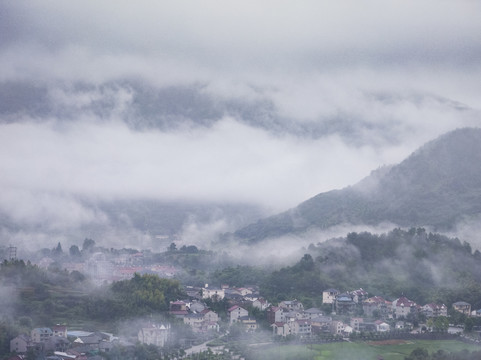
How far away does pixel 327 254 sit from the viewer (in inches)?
1916

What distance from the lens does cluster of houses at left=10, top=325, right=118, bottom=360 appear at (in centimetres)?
2753

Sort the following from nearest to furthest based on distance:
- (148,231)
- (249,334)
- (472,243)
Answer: (249,334) → (472,243) → (148,231)

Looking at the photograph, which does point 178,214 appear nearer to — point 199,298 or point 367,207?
point 367,207

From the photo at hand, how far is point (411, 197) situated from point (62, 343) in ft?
130

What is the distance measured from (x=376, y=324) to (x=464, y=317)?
417 cm

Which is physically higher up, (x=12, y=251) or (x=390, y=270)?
(x=12, y=251)

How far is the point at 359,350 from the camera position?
31203 millimetres

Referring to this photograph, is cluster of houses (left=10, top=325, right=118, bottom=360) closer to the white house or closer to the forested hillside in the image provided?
the white house

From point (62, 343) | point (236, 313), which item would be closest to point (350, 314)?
point (236, 313)

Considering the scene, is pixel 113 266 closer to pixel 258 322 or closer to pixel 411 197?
pixel 258 322

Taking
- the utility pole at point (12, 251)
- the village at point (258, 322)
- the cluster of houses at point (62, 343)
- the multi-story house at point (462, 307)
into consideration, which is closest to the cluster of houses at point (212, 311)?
the village at point (258, 322)

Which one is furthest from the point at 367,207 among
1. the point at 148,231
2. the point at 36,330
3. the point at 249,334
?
the point at 36,330

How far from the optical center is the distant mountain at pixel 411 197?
193ft

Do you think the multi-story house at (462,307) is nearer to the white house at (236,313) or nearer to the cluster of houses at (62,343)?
the white house at (236,313)
